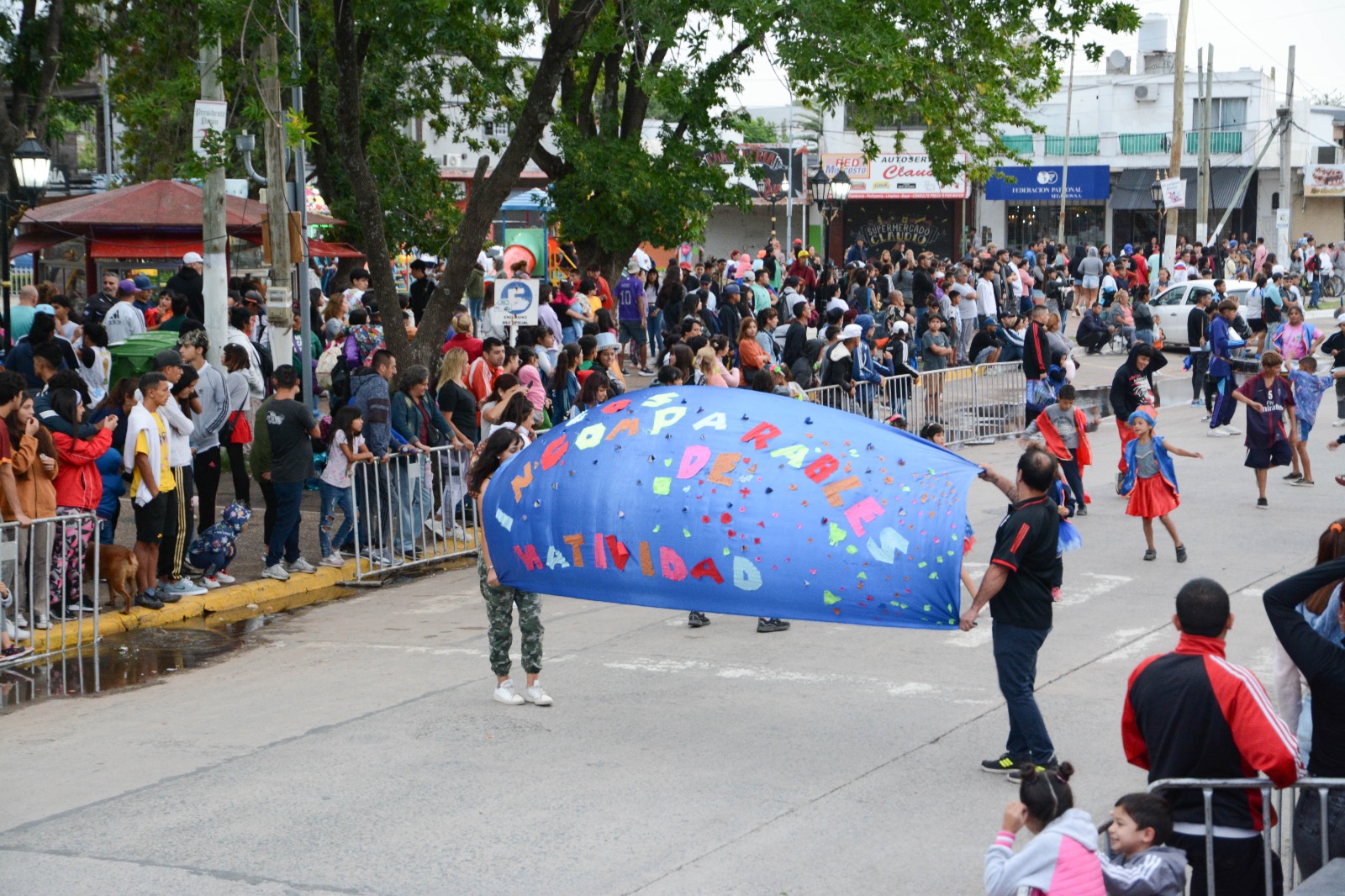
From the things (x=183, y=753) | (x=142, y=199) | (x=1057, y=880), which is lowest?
(x=183, y=753)

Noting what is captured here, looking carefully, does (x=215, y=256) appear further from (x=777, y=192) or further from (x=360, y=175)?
(x=777, y=192)

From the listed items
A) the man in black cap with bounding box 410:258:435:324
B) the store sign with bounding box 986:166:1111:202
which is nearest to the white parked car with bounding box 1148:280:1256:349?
the man in black cap with bounding box 410:258:435:324

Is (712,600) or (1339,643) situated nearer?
(1339,643)

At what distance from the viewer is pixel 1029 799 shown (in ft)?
15.6

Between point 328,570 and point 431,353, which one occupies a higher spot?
point 431,353

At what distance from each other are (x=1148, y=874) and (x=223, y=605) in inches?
350

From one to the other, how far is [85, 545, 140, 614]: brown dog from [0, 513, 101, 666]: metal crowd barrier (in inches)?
6.9

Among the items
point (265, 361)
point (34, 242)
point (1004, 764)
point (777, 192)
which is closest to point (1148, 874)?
point (1004, 764)

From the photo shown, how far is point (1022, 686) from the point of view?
7527 millimetres

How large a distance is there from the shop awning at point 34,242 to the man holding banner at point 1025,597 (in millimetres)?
17549

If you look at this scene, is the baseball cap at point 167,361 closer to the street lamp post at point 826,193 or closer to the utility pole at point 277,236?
the utility pole at point 277,236

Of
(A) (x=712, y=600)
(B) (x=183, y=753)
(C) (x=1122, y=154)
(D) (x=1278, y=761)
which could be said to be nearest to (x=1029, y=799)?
(D) (x=1278, y=761)

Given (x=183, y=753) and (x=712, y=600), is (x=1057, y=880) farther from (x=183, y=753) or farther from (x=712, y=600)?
(x=183, y=753)

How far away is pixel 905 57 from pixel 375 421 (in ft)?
23.9
